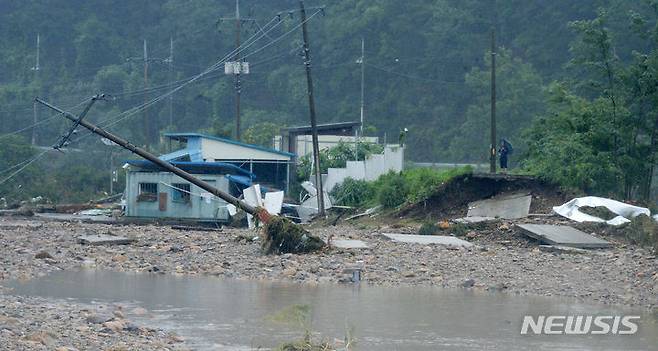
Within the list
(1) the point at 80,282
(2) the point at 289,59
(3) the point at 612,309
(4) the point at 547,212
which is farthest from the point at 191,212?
(2) the point at 289,59

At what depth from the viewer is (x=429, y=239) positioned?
26312mm

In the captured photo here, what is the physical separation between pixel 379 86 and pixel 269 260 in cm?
4129

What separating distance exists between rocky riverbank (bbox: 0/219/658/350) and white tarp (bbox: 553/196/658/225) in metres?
1.77

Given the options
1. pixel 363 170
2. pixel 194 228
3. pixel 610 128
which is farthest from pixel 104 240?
pixel 363 170

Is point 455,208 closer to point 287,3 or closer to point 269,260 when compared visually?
point 269,260

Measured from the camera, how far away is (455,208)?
31.4 meters

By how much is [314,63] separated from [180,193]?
102ft

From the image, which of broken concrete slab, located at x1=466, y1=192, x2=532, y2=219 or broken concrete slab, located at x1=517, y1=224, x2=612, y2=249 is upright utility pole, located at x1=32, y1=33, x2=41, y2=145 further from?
broken concrete slab, located at x1=517, y1=224, x2=612, y2=249

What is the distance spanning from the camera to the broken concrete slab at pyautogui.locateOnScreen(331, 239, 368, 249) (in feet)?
81.0

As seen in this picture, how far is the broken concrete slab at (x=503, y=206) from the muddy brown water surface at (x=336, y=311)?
10.3 m

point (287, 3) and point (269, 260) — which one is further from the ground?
point (287, 3)

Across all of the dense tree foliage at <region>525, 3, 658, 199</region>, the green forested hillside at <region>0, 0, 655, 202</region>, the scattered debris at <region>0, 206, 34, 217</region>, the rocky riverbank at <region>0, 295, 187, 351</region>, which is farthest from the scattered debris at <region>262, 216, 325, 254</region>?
the green forested hillside at <region>0, 0, 655, 202</region>

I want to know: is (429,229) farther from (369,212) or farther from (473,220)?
(369,212)

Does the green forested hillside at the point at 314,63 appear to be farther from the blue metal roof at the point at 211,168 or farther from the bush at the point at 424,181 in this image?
the bush at the point at 424,181
